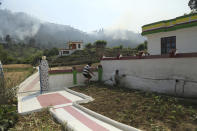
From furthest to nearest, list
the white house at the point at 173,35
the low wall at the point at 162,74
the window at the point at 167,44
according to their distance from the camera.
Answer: the window at the point at 167,44, the white house at the point at 173,35, the low wall at the point at 162,74

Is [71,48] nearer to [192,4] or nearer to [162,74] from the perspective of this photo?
[192,4]

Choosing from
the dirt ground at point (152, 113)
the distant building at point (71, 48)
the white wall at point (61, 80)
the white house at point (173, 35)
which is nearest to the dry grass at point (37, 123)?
the dirt ground at point (152, 113)

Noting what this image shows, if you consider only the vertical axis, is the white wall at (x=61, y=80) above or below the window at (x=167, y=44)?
below

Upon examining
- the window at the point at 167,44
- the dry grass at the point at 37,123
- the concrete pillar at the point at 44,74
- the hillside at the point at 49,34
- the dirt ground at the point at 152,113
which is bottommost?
the dry grass at the point at 37,123

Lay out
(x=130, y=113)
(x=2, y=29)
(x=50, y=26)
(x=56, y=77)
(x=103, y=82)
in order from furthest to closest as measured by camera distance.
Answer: (x=50, y=26), (x=2, y=29), (x=103, y=82), (x=56, y=77), (x=130, y=113)

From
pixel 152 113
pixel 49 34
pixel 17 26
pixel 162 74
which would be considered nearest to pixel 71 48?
pixel 162 74

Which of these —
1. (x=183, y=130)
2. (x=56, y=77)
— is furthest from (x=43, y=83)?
(x=183, y=130)

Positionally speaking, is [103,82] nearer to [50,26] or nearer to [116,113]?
[116,113]

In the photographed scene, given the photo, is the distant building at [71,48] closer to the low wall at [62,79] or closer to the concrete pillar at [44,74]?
the low wall at [62,79]

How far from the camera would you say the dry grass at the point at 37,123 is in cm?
436

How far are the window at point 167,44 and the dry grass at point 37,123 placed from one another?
832cm

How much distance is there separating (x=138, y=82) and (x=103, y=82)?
305cm

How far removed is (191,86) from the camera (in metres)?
5.91

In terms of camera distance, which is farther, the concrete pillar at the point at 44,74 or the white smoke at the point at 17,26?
the white smoke at the point at 17,26
